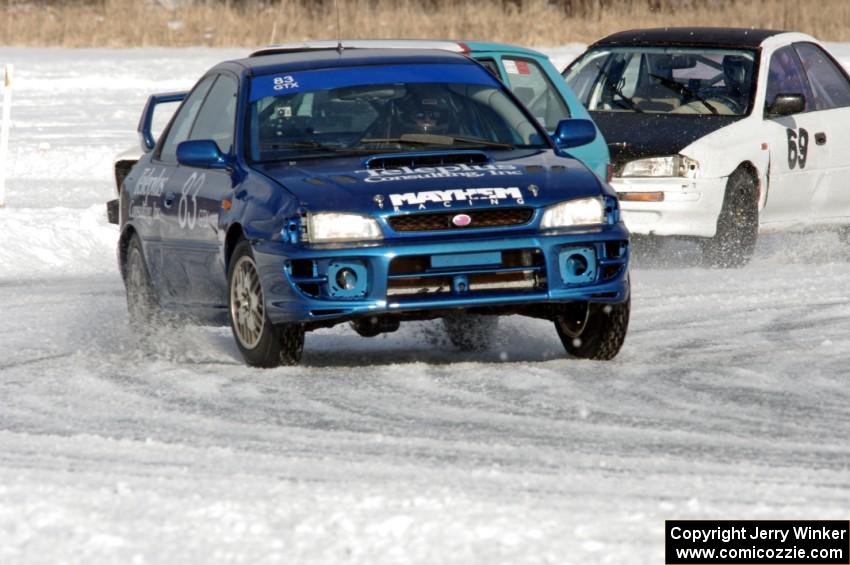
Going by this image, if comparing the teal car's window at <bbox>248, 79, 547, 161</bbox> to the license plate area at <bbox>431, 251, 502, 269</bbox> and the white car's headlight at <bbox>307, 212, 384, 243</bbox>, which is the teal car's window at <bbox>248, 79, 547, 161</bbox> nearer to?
the white car's headlight at <bbox>307, 212, 384, 243</bbox>

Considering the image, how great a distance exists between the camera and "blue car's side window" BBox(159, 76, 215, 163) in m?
10.5

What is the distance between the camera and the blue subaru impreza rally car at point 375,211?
28.3 feet

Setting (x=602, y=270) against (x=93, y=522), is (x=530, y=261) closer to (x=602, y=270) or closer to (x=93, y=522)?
(x=602, y=270)

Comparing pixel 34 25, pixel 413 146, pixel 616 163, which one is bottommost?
pixel 34 25

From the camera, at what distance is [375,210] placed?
8570 mm

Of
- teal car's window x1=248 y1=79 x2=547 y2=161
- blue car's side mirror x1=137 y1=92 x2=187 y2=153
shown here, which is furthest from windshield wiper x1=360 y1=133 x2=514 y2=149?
blue car's side mirror x1=137 y1=92 x2=187 y2=153

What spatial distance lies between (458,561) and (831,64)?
35.9 ft

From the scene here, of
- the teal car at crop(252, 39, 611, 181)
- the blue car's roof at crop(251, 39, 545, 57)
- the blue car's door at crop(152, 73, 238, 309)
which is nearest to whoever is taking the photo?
the blue car's door at crop(152, 73, 238, 309)

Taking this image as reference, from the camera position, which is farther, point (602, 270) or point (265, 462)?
point (602, 270)

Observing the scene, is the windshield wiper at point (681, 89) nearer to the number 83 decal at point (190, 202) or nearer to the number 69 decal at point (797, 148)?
the number 69 decal at point (797, 148)

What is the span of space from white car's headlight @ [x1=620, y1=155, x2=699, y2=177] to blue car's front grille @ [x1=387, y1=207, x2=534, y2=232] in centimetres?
530

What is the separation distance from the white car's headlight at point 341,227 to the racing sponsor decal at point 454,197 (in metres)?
0.13

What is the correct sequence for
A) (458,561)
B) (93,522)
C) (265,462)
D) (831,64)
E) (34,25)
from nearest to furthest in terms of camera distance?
(458,561)
(93,522)
(265,462)
(831,64)
(34,25)

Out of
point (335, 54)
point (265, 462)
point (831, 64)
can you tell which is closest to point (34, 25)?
point (831, 64)
